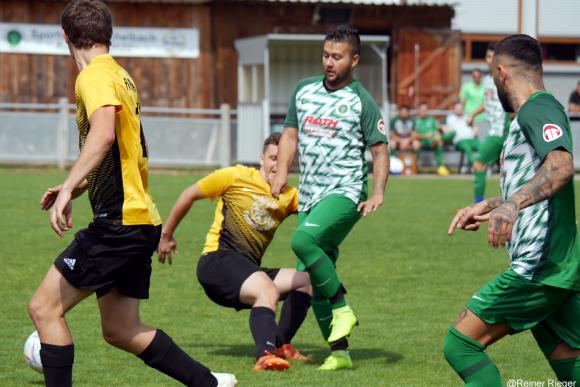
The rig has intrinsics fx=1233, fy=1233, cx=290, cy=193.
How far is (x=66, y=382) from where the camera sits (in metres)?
5.80

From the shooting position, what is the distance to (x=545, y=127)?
523 cm

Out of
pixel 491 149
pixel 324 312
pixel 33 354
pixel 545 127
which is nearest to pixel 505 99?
pixel 545 127

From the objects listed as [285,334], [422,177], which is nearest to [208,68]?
[422,177]

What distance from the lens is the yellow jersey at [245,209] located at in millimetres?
8117

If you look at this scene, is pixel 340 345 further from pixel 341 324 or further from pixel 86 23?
pixel 86 23

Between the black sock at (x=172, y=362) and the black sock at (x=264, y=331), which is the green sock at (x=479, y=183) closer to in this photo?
the black sock at (x=264, y=331)

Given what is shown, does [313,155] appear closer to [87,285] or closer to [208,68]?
[87,285]

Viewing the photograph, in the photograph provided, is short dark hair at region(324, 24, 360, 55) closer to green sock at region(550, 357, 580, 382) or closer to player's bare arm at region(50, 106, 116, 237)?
player's bare arm at region(50, 106, 116, 237)

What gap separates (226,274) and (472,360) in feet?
8.72

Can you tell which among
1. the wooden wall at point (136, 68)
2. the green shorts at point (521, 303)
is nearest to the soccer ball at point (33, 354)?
the green shorts at point (521, 303)

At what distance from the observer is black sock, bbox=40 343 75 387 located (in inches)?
226

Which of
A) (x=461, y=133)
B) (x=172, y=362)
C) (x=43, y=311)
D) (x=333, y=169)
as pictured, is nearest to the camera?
(x=43, y=311)

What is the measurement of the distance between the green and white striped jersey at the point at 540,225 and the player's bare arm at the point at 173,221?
109 inches

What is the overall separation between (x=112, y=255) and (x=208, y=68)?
2342 cm
